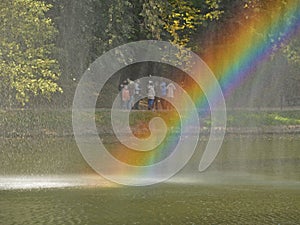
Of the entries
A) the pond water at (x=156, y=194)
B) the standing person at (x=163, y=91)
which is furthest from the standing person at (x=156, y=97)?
the pond water at (x=156, y=194)

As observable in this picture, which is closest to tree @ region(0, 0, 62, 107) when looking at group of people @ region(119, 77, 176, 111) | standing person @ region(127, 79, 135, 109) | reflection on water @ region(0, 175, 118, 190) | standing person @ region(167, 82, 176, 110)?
group of people @ region(119, 77, 176, 111)

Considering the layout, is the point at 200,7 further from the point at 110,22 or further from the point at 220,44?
the point at 110,22

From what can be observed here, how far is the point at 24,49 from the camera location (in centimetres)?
3281

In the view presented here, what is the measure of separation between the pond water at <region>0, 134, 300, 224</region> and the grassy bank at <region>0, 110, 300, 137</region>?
765 centimetres

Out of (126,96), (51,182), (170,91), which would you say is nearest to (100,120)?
(126,96)

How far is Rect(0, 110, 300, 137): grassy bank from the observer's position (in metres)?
32.7

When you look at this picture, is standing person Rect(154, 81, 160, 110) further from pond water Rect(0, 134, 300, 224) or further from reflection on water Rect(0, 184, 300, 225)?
reflection on water Rect(0, 184, 300, 225)

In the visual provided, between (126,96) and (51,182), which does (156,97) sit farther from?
(51,182)

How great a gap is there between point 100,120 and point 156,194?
18917 millimetres

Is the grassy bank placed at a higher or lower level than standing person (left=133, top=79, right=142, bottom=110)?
lower

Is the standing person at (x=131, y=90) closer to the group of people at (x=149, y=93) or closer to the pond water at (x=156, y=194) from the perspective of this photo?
the group of people at (x=149, y=93)

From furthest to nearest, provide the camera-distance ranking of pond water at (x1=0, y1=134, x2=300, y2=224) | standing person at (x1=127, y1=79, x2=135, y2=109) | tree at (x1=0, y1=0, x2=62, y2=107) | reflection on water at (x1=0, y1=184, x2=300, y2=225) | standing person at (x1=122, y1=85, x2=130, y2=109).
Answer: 1. standing person at (x1=127, y1=79, x2=135, y2=109)
2. standing person at (x1=122, y1=85, x2=130, y2=109)
3. tree at (x1=0, y1=0, x2=62, y2=107)
4. pond water at (x1=0, y1=134, x2=300, y2=224)
5. reflection on water at (x1=0, y1=184, x2=300, y2=225)

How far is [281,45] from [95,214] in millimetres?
27258

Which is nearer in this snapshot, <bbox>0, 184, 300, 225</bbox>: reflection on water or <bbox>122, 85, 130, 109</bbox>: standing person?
<bbox>0, 184, 300, 225</bbox>: reflection on water
